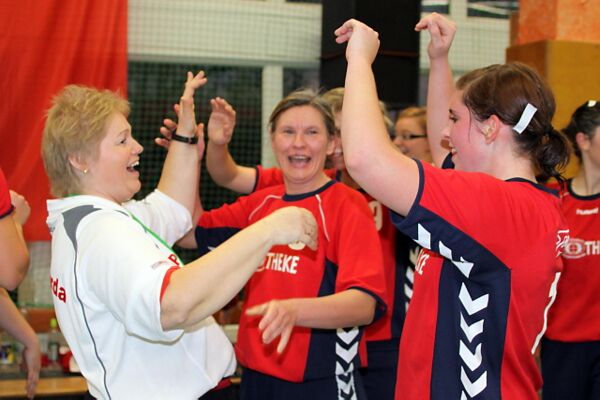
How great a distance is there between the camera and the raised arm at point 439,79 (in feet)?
7.70

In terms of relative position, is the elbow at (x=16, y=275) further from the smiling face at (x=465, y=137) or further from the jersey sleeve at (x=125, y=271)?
the smiling face at (x=465, y=137)

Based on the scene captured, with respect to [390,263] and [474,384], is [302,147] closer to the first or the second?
[390,263]

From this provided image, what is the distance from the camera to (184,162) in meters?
2.76

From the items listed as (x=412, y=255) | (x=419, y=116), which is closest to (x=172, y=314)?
(x=412, y=255)

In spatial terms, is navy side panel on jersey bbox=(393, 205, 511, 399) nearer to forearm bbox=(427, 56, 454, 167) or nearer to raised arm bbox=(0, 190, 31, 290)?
forearm bbox=(427, 56, 454, 167)

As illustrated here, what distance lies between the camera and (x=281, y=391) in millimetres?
2613

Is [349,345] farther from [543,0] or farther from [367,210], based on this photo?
[543,0]

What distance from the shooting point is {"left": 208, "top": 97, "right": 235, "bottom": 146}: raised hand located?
9.91 feet

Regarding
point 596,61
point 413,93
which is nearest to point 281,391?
point 596,61

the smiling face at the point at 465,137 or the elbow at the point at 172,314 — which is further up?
the smiling face at the point at 465,137

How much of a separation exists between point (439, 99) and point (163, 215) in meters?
1.01

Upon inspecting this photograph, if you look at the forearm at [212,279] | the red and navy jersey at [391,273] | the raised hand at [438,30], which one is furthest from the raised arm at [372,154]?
the red and navy jersey at [391,273]

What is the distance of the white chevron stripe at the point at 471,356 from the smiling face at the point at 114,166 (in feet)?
3.27

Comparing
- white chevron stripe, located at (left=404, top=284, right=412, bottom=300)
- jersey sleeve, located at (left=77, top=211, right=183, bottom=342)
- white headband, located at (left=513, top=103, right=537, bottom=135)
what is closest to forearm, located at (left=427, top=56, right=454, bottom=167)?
white headband, located at (left=513, top=103, right=537, bottom=135)
